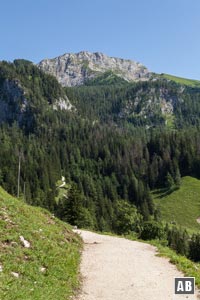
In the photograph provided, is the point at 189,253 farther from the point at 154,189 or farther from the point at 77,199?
the point at 154,189

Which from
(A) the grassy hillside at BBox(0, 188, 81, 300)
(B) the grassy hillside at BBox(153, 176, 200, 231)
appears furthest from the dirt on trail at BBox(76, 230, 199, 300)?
(B) the grassy hillside at BBox(153, 176, 200, 231)

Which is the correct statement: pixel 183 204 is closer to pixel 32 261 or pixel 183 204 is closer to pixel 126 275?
pixel 126 275

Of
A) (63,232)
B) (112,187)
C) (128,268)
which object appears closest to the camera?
(128,268)

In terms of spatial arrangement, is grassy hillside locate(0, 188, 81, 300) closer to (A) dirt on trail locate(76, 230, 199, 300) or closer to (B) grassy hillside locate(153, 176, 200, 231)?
(A) dirt on trail locate(76, 230, 199, 300)

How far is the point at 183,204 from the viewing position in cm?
16388

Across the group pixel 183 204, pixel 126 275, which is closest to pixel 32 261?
pixel 126 275

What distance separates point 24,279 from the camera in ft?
58.5

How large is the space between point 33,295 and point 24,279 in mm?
2174

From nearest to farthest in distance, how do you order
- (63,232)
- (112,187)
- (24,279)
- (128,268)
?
1. (24,279)
2. (128,268)
3. (63,232)
4. (112,187)

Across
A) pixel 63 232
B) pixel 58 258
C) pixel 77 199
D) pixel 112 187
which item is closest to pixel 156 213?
pixel 112 187

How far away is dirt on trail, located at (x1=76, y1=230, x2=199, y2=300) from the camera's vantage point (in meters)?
19.6

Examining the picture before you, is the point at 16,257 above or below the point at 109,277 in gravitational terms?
above

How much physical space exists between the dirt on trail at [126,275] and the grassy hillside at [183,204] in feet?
396

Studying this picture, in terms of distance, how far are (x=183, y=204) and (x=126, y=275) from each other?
14615 centimetres
